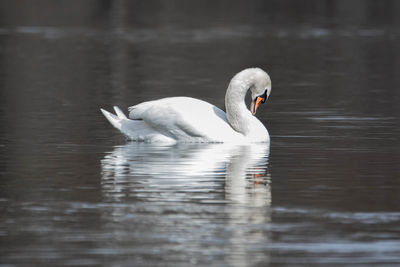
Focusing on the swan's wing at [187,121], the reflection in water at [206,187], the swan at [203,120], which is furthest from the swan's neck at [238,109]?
the reflection in water at [206,187]

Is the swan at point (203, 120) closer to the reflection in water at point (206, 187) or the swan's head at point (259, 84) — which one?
the swan's head at point (259, 84)

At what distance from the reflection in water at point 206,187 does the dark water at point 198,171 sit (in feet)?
0.06

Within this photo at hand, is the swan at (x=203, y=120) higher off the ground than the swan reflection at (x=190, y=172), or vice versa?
the swan at (x=203, y=120)

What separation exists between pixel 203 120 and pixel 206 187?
4.01 metres

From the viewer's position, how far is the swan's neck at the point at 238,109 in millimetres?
16078

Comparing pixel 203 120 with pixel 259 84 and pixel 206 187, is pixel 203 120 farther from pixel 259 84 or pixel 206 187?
pixel 206 187

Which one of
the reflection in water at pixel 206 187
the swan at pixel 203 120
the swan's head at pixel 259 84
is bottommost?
the reflection in water at pixel 206 187

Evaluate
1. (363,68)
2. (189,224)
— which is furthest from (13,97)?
(189,224)

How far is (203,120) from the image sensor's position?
1593 cm

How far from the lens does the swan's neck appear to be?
16078mm

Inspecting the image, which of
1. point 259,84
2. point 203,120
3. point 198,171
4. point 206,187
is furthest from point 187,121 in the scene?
point 206,187

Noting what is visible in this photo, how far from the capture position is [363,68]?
3023cm


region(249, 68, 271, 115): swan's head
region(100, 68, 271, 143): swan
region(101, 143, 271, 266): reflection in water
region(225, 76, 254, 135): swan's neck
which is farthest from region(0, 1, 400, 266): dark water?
region(249, 68, 271, 115): swan's head

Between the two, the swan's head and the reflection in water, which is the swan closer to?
the swan's head
